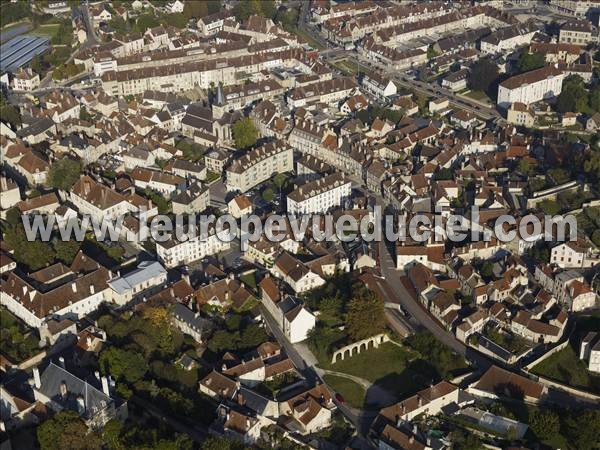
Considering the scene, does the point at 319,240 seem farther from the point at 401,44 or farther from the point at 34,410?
the point at 401,44

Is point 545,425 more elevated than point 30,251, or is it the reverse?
point 30,251

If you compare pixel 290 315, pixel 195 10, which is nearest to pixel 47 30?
pixel 195 10

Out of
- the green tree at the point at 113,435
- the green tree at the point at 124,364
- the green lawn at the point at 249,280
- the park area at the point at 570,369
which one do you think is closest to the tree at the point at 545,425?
the park area at the point at 570,369

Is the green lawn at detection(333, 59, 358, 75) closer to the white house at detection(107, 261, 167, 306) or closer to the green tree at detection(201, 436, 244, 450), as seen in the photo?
the white house at detection(107, 261, 167, 306)

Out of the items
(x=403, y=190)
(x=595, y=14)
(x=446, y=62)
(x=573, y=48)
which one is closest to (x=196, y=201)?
(x=403, y=190)

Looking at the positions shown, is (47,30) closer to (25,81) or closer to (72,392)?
(25,81)

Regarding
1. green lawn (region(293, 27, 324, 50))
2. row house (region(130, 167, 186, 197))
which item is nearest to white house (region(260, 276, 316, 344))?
row house (region(130, 167, 186, 197))

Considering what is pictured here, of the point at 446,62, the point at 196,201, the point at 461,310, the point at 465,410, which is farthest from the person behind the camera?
the point at 446,62

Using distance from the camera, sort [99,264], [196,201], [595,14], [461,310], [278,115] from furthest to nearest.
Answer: [595,14]
[278,115]
[196,201]
[99,264]
[461,310]
